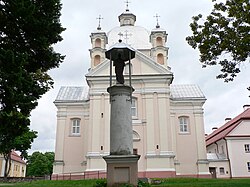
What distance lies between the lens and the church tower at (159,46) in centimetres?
3347

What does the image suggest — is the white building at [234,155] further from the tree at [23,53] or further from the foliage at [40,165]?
the foliage at [40,165]

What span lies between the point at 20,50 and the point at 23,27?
1008mm

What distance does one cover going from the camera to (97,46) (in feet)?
112

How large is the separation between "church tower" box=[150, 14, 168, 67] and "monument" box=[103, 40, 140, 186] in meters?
20.9

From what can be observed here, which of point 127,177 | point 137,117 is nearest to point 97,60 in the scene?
point 137,117

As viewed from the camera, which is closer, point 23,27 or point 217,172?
point 23,27

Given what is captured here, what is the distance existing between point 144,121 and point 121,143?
744 inches

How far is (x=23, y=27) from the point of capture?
12.4m

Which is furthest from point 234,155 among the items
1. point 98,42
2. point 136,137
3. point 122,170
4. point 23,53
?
point 23,53

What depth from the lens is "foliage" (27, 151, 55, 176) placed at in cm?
6919

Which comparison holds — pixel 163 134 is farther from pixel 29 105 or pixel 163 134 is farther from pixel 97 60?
pixel 29 105

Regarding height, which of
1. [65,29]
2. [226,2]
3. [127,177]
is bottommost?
[127,177]

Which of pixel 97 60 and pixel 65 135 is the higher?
pixel 97 60

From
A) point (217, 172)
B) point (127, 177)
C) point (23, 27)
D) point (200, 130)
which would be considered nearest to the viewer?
point (127, 177)
